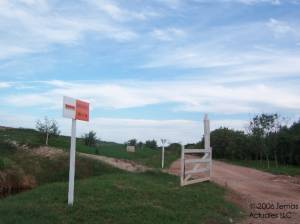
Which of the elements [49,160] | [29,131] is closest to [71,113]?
[49,160]

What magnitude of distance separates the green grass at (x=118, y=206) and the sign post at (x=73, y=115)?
407 mm

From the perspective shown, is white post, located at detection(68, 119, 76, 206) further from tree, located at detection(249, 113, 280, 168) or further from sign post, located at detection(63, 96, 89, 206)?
tree, located at detection(249, 113, 280, 168)

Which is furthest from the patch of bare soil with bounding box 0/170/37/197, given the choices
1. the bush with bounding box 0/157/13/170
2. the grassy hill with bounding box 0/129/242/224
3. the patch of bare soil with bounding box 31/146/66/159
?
the grassy hill with bounding box 0/129/242/224

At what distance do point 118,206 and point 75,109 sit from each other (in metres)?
2.22

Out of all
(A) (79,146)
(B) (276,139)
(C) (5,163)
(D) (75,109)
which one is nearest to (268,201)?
(D) (75,109)

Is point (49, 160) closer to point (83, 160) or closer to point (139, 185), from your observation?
point (83, 160)

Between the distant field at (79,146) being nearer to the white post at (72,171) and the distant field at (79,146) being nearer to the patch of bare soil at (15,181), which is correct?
the patch of bare soil at (15,181)

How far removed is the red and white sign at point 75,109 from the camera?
33.7ft

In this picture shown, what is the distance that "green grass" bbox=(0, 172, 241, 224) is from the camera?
9688 mm

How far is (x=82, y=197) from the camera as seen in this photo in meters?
11.5

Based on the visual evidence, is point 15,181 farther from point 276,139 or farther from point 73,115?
point 276,139

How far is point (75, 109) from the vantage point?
34.8ft

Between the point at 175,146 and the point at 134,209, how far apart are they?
173ft

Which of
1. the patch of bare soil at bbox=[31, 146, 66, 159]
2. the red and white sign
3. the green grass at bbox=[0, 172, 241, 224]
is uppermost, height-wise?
the red and white sign
